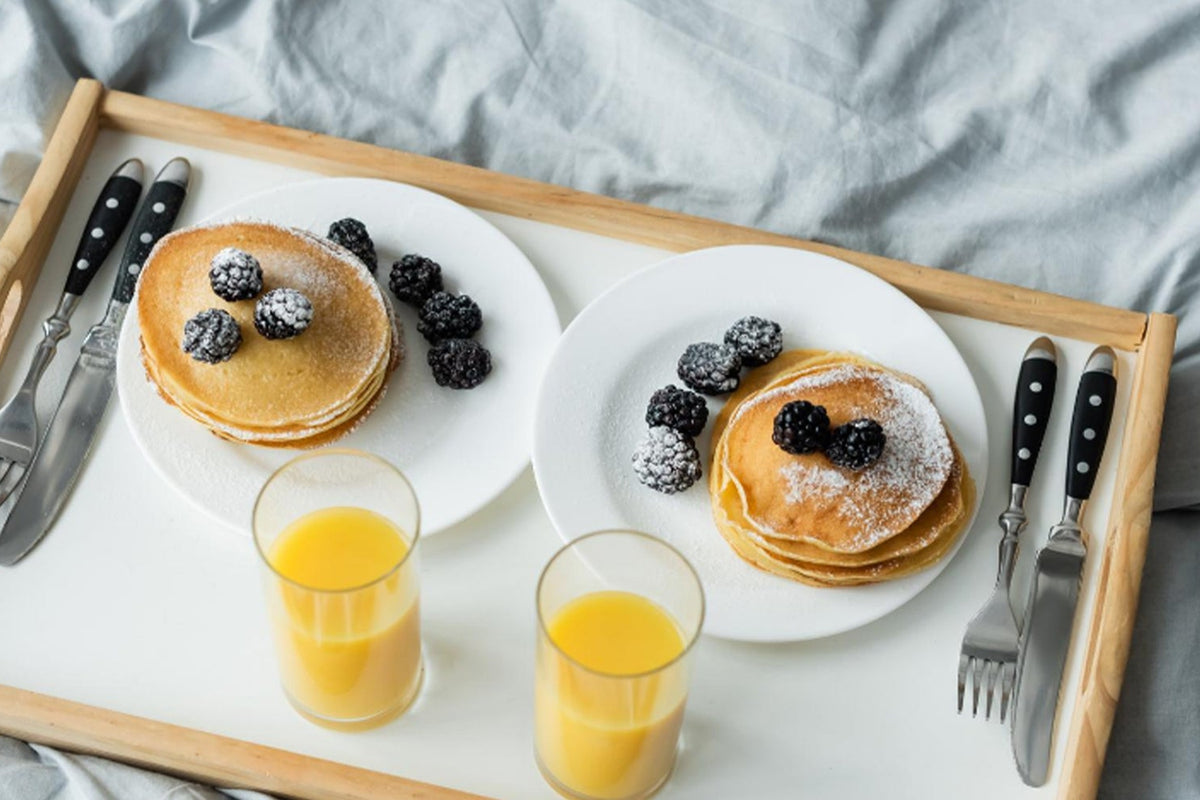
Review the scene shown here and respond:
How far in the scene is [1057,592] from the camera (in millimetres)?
1693

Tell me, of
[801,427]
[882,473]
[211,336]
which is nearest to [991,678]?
[882,473]

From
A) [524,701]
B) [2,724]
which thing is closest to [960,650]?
[524,701]

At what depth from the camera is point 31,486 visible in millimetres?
1710

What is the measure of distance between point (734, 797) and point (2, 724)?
82 centimetres

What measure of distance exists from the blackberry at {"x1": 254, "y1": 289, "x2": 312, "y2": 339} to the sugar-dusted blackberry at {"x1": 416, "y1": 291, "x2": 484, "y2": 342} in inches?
7.6

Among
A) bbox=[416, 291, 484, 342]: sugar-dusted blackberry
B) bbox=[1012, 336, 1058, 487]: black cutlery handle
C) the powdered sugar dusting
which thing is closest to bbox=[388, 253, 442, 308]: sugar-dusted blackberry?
bbox=[416, 291, 484, 342]: sugar-dusted blackberry

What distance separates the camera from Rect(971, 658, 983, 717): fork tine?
1.62 metres

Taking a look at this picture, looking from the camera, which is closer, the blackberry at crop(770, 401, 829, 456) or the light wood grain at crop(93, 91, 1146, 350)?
the blackberry at crop(770, 401, 829, 456)

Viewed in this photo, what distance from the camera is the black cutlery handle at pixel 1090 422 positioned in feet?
5.76

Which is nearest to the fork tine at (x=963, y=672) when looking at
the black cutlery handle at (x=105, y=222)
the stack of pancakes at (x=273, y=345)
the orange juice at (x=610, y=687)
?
the orange juice at (x=610, y=687)

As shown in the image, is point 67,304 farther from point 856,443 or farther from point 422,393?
point 856,443

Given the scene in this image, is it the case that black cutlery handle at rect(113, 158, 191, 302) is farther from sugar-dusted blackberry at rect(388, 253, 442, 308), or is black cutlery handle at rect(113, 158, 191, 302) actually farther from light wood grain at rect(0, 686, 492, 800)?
light wood grain at rect(0, 686, 492, 800)

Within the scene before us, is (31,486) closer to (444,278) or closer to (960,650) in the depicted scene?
(444,278)

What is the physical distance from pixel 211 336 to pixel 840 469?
2.33 ft
